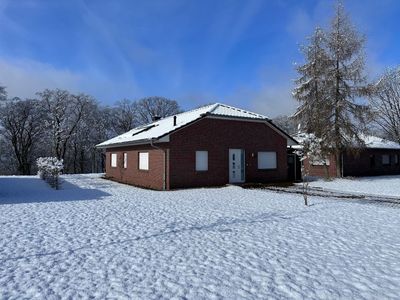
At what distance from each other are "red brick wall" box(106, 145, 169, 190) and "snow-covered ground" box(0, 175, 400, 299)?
6.64 m

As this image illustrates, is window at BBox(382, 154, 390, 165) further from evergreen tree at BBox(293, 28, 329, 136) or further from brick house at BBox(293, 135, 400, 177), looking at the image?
evergreen tree at BBox(293, 28, 329, 136)

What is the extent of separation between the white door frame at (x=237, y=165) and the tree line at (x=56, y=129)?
73.6ft

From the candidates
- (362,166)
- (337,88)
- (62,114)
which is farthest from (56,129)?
(362,166)

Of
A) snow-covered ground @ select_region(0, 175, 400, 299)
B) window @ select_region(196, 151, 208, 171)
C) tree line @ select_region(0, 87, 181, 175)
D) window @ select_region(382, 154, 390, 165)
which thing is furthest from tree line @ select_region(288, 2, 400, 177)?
tree line @ select_region(0, 87, 181, 175)

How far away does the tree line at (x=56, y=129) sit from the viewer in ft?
139

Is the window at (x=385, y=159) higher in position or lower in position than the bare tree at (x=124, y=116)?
lower

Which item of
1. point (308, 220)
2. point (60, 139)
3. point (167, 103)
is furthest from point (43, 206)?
point (167, 103)

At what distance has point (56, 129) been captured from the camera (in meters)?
43.2

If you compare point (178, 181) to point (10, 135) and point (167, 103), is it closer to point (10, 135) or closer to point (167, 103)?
point (10, 135)

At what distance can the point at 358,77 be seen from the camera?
24.4 metres

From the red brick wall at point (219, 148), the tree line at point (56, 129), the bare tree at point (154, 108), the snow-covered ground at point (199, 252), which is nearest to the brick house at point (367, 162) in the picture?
the red brick wall at point (219, 148)

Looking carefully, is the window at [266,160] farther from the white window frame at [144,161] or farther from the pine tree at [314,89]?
the white window frame at [144,161]

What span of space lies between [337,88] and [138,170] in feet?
52.8

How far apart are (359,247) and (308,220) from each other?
2590 mm
